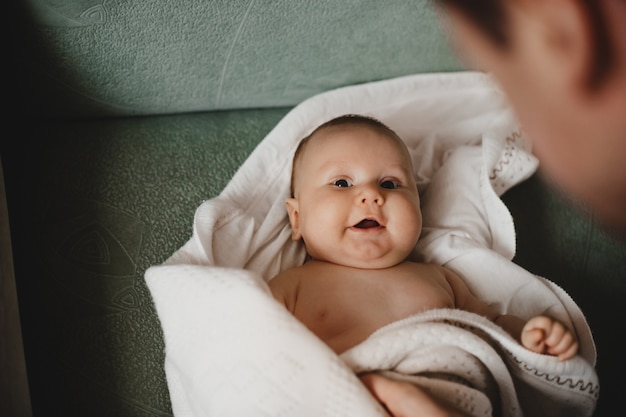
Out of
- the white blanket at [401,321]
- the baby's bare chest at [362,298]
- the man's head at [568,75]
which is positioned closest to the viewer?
the man's head at [568,75]

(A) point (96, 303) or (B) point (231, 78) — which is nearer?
(A) point (96, 303)

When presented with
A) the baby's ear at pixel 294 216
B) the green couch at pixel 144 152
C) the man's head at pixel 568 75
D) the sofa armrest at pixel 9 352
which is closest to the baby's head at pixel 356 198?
the baby's ear at pixel 294 216

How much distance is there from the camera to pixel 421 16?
0.98m

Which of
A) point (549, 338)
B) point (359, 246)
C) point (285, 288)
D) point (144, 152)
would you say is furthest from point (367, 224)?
point (144, 152)

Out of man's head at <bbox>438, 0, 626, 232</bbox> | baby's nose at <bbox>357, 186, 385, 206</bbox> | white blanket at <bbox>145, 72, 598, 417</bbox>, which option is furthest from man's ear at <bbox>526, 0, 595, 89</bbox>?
baby's nose at <bbox>357, 186, 385, 206</bbox>

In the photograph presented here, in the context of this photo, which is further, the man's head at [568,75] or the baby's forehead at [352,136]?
the baby's forehead at [352,136]

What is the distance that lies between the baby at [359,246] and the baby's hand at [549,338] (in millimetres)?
34

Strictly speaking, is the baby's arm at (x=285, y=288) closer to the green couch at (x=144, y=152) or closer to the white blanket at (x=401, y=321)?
the white blanket at (x=401, y=321)

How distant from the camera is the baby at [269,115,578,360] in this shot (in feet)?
2.52

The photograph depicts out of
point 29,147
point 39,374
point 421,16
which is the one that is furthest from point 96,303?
point 421,16

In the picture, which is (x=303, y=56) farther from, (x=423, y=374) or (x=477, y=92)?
(x=423, y=374)

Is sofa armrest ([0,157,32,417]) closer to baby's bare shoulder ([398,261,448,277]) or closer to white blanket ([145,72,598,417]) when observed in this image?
white blanket ([145,72,598,417])

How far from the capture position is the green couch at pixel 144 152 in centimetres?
82

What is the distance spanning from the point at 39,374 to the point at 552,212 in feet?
2.74
